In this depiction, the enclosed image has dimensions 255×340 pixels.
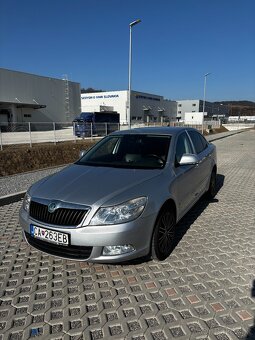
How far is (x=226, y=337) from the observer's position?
230 centimetres

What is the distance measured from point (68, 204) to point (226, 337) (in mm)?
1873

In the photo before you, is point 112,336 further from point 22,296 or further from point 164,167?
point 164,167

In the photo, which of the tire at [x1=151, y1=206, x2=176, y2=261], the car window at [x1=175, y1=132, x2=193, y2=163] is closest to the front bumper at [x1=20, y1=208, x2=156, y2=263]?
the tire at [x1=151, y1=206, x2=176, y2=261]

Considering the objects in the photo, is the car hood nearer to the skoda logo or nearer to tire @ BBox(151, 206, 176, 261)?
the skoda logo

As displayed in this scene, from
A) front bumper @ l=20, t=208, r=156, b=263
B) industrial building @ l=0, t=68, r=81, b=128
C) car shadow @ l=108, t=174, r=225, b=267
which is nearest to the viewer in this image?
front bumper @ l=20, t=208, r=156, b=263

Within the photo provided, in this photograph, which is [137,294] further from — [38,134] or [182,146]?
[38,134]

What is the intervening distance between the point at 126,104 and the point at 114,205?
226 feet

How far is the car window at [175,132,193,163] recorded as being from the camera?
4219 mm

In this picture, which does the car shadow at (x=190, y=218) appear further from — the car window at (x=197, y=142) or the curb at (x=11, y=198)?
the curb at (x=11, y=198)

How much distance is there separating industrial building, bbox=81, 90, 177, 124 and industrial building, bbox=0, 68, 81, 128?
17.5 m

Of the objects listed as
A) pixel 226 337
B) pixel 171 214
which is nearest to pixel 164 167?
pixel 171 214

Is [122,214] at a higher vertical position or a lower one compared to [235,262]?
higher

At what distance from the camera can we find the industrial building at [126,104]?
71250 mm

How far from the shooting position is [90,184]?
333cm
